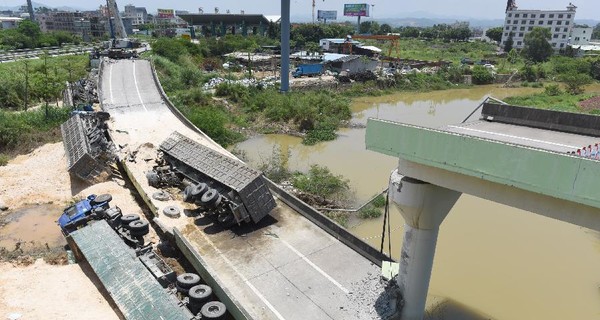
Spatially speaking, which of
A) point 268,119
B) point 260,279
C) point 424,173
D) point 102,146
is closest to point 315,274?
point 260,279

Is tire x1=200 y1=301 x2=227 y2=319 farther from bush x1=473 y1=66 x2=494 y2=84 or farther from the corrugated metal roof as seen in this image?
bush x1=473 y1=66 x2=494 y2=84

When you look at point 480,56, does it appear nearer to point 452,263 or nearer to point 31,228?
point 452,263

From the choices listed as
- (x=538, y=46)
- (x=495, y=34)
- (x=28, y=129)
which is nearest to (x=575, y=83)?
(x=538, y=46)

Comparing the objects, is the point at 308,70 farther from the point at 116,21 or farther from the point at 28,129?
the point at 116,21

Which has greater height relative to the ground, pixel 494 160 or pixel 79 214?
pixel 494 160

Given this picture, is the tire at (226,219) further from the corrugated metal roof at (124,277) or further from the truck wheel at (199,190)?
the corrugated metal roof at (124,277)

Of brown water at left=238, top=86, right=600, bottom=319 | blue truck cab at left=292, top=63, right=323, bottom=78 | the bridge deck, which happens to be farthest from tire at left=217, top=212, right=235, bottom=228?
blue truck cab at left=292, top=63, right=323, bottom=78

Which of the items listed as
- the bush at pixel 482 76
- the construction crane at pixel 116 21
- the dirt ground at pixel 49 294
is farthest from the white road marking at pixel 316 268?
the construction crane at pixel 116 21
